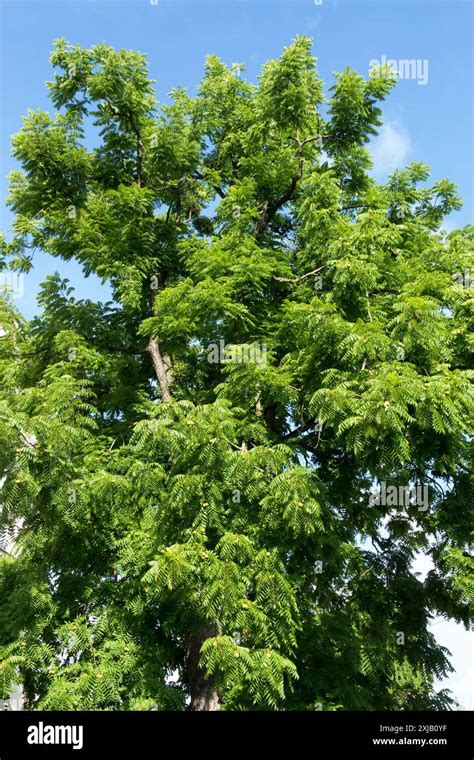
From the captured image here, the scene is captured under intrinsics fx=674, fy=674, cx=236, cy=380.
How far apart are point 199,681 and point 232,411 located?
4132mm

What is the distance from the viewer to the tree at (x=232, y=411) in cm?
830

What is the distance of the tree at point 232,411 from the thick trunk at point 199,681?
1.8 inches

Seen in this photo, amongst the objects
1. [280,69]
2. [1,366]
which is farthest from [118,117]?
[1,366]

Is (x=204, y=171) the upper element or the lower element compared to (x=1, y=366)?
upper

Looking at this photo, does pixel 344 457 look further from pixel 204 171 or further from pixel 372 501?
pixel 204 171

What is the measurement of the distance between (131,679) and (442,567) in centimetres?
450

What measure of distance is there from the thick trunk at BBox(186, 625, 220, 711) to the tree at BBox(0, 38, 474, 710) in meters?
0.05
